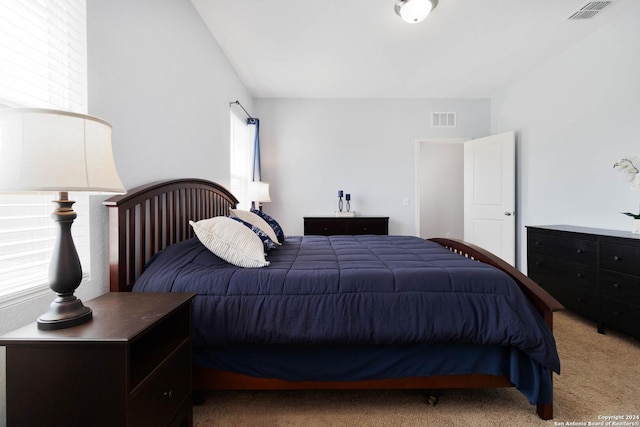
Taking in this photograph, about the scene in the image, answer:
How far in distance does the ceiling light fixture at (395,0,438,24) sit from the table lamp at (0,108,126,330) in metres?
2.16

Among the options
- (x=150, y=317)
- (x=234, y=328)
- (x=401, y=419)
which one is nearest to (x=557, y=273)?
(x=401, y=419)

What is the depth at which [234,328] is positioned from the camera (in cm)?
133

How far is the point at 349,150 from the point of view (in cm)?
437

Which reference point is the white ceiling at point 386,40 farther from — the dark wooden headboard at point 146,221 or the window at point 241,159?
the dark wooden headboard at point 146,221

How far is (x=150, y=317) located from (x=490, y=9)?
10.3 ft

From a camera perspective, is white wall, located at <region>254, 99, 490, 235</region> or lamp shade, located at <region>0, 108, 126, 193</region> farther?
white wall, located at <region>254, 99, 490, 235</region>

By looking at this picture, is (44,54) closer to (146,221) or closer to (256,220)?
(146,221)

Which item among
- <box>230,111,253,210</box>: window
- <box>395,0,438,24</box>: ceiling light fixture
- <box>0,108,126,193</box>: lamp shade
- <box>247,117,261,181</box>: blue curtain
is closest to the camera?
<box>0,108,126,193</box>: lamp shade

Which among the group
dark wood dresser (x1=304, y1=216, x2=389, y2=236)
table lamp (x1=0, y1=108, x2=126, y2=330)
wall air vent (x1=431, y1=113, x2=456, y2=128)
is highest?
wall air vent (x1=431, y1=113, x2=456, y2=128)

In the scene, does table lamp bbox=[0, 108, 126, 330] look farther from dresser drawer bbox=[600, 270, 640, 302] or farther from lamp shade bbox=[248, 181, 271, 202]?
dresser drawer bbox=[600, 270, 640, 302]

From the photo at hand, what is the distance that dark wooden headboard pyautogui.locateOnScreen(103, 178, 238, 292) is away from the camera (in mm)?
1399

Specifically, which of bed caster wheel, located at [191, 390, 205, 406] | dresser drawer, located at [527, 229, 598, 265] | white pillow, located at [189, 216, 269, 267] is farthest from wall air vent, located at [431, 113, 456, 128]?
bed caster wheel, located at [191, 390, 205, 406]

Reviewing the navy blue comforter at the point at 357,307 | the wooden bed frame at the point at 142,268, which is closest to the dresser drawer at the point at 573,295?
the wooden bed frame at the point at 142,268

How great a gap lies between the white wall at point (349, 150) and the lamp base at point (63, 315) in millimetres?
3449
